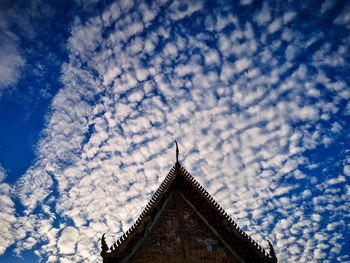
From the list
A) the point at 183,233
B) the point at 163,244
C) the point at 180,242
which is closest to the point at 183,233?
the point at 183,233

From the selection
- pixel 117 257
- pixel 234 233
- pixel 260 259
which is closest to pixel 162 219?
pixel 117 257

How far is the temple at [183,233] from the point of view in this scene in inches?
343

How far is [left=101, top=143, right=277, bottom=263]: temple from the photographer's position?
8.72 meters

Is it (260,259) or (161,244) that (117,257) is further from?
(260,259)

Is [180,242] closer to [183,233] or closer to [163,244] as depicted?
[183,233]

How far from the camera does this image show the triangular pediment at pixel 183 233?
8734 mm

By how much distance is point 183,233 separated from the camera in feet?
31.9

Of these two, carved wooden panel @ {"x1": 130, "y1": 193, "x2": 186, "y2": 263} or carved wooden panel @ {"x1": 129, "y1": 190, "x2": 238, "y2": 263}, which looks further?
carved wooden panel @ {"x1": 129, "y1": 190, "x2": 238, "y2": 263}

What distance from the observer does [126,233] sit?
8492 millimetres

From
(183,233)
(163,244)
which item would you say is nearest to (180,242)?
(183,233)

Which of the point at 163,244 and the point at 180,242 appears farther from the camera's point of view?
the point at 180,242

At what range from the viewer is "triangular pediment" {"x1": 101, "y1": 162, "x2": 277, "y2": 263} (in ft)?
28.7

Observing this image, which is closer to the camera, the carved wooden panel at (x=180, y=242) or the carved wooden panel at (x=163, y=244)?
the carved wooden panel at (x=163, y=244)

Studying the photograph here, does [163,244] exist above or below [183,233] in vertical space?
below
